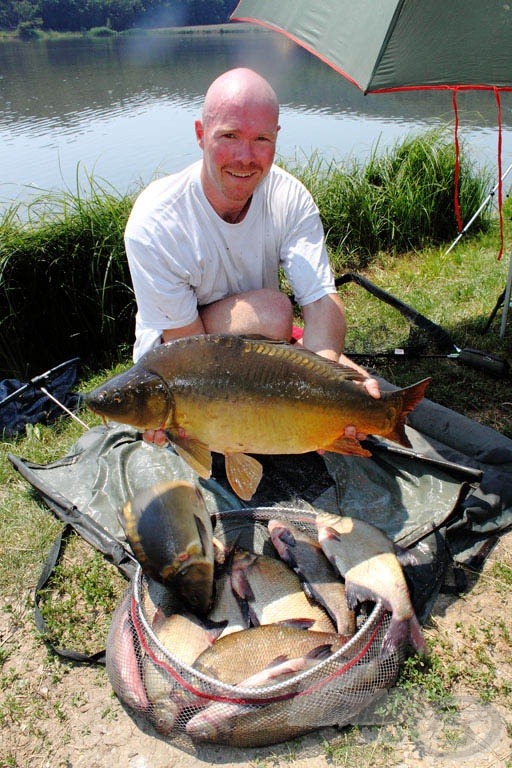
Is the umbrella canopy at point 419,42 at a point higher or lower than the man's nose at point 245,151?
higher

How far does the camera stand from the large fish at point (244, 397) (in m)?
1.74

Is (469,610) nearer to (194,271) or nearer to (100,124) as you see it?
(194,271)

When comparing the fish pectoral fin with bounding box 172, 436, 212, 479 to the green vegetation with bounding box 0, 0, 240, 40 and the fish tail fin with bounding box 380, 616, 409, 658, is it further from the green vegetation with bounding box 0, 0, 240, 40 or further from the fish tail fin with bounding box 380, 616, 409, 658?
the green vegetation with bounding box 0, 0, 240, 40

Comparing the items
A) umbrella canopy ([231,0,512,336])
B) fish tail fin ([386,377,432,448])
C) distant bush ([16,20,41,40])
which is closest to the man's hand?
fish tail fin ([386,377,432,448])

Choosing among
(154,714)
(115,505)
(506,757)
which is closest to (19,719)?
(154,714)

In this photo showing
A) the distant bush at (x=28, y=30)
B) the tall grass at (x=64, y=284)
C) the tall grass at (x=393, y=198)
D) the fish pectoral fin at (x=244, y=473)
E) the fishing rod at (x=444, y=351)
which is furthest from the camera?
the distant bush at (x=28, y=30)

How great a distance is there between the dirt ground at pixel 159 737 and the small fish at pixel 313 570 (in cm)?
27

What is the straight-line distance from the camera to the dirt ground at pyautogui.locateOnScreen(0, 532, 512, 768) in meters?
1.58

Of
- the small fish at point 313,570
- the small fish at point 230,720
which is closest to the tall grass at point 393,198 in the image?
the small fish at point 313,570

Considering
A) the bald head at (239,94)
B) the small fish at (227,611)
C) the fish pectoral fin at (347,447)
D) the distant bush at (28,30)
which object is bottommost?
the small fish at (227,611)

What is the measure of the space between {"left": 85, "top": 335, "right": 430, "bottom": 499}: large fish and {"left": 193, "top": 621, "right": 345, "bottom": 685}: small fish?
0.50m

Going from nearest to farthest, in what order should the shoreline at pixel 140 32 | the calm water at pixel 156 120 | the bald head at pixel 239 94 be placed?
the bald head at pixel 239 94 → the calm water at pixel 156 120 → the shoreline at pixel 140 32

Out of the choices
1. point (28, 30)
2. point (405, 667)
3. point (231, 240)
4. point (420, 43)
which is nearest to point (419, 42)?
point (420, 43)

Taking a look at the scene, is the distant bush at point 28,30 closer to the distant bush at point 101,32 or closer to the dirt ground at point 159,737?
the distant bush at point 101,32
